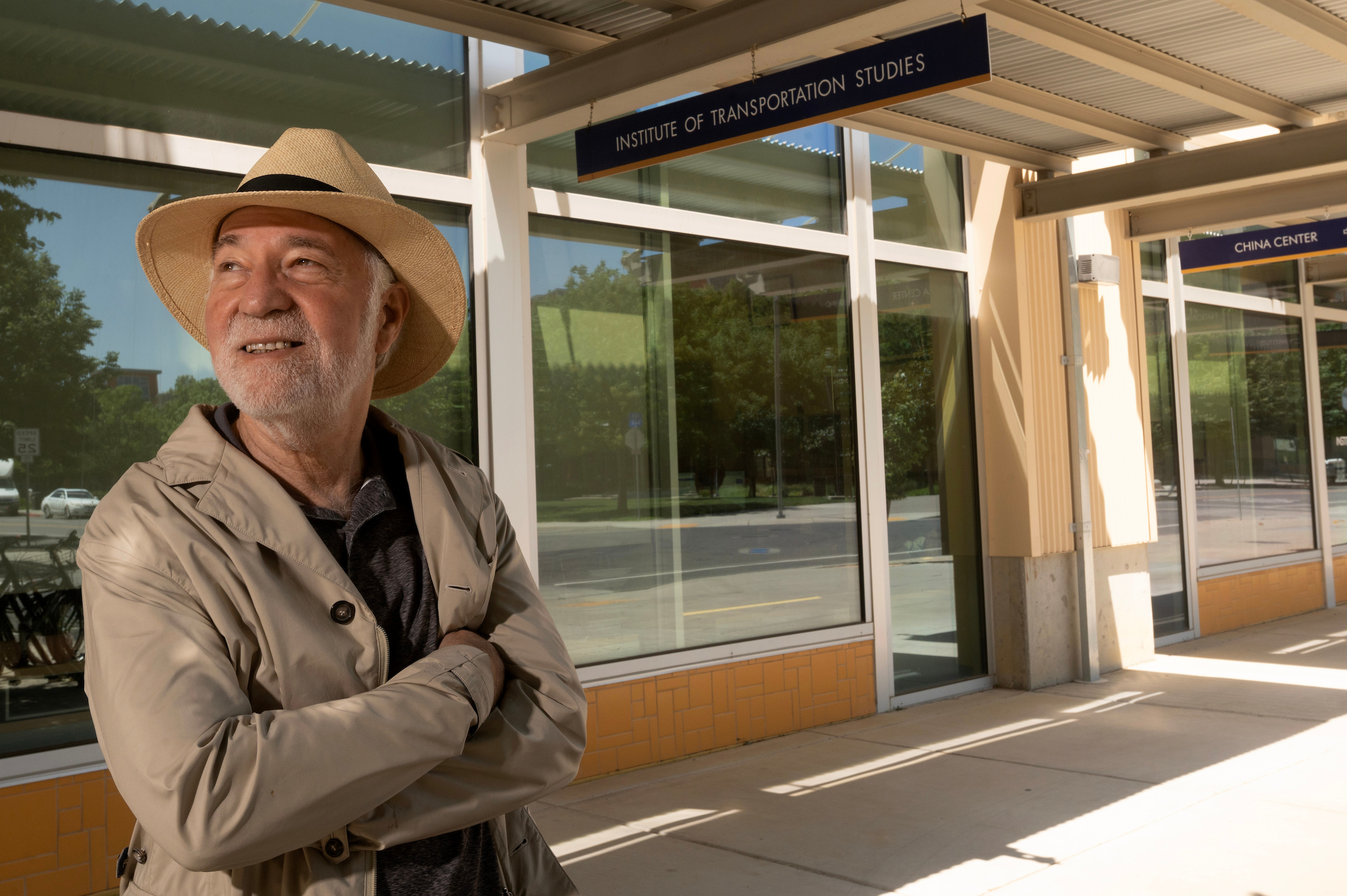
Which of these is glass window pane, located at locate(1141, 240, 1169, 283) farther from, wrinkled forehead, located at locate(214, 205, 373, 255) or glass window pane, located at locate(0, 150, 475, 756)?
wrinkled forehead, located at locate(214, 205, 373, 255)

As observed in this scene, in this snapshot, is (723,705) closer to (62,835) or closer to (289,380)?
(62,835)

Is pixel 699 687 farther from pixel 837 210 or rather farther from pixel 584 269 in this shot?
pixel 837 210

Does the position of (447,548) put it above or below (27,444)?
below

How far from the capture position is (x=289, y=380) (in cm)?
166

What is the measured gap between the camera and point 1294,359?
43.2 feet

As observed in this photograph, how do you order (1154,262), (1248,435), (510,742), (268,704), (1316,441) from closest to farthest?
(268,704), (510,742), (1154,262), (1248,435), (1316,441)

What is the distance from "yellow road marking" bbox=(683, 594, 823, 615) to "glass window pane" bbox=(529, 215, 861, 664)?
0.01 meters

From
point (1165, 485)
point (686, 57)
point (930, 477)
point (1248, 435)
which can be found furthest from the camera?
point (1248, 435)

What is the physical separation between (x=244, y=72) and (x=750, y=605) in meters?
4.14

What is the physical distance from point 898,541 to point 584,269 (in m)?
3.30

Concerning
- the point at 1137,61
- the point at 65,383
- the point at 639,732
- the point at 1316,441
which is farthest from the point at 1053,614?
the point at 65,383

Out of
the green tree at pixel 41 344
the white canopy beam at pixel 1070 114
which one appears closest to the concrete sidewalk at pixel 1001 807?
the green tree at pixel 41 344

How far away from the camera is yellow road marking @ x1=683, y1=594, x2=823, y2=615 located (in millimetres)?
6934

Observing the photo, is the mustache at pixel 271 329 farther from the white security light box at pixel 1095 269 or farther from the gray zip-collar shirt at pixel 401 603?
the white security light box at pixel 1095 269
